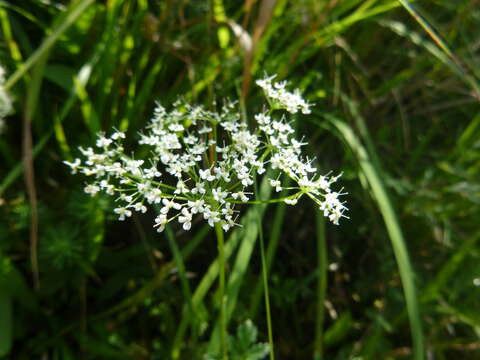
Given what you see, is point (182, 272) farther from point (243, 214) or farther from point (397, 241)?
point (397, 241)

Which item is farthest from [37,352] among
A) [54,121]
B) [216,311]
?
[54,121]

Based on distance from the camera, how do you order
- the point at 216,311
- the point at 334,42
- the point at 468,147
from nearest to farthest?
the point at 216,311
the point at 334,42
the point at 468,147

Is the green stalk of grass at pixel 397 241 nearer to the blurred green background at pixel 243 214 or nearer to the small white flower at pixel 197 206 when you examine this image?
the blurred green background at pixel 243 214

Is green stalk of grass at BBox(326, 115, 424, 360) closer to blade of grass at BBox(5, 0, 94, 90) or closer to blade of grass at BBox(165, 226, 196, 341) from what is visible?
blade of grass at BBox(165, 226, 196, 341)

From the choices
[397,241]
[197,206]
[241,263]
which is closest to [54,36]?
[197,206]

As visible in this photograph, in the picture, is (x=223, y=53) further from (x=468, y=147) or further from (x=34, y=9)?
(x=468, y=147)

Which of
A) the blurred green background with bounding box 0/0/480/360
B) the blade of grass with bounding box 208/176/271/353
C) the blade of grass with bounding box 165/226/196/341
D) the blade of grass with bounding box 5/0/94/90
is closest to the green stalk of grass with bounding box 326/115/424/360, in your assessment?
the blurred green background with bounding box 0/0/480/360
